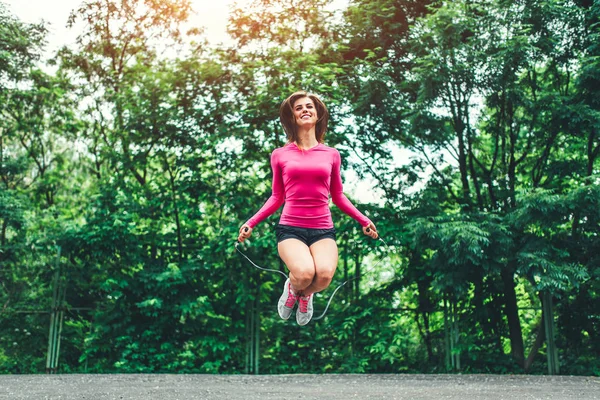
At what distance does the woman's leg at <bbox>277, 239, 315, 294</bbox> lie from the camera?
371 centimetres

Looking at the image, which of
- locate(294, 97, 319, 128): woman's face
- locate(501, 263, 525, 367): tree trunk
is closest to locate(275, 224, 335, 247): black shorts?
locate(294, 97, 319, 128): woman's face

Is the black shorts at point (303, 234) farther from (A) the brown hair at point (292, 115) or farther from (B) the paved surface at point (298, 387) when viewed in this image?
(B) the paved surface at point (298, 387)

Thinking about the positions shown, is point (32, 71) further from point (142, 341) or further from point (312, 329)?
point (312, 329)

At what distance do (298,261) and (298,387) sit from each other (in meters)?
5.19

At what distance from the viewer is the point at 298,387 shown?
8430 mm

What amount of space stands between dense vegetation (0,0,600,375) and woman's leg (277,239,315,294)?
6529 mm

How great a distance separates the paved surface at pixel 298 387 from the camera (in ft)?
23.6

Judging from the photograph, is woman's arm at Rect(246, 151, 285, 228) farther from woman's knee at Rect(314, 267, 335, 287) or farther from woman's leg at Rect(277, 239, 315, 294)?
woman's knee at Rect(314, 267, 335, 287)

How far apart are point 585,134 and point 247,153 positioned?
586 cm

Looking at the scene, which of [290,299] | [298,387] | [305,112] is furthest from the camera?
[298,387]

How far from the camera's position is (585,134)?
34.7 feet

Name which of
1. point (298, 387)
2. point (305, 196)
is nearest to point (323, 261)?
point (305, 196)

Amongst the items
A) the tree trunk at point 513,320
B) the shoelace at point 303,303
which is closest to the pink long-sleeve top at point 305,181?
the shoelace at point 303,303

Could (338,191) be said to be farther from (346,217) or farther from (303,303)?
(346,217)
